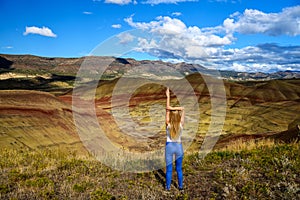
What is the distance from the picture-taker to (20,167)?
847 cm

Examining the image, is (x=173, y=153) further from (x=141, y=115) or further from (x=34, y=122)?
(x=141, y=115)

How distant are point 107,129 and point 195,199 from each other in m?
19.6

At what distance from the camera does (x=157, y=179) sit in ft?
25.2

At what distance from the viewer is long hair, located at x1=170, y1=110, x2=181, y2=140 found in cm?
632

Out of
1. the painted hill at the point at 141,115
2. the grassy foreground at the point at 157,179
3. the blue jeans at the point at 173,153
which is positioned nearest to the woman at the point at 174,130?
the blue jeans at the point at 173,153

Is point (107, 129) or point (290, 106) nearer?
point (107, 129)

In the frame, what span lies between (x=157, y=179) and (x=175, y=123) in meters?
2.06

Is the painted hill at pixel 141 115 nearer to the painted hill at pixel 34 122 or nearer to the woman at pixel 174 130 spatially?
the painted hill at pixel 34 122

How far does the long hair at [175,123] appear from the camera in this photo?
6320 millimetres

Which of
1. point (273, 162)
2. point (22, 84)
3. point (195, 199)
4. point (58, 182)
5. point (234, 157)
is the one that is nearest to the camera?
point (195, 199)

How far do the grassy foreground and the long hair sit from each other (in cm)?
126

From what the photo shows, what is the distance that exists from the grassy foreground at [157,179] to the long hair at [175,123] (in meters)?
1.26

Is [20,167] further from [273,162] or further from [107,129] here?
[107,129]

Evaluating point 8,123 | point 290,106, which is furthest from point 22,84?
point 8,123
